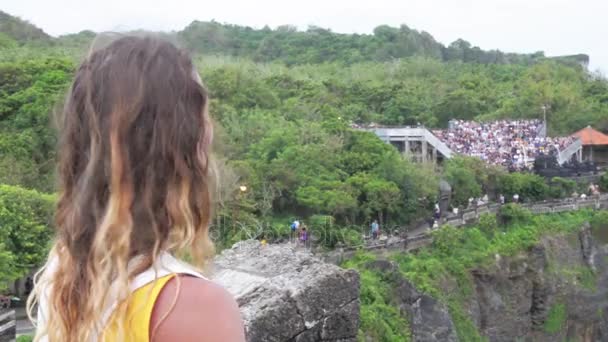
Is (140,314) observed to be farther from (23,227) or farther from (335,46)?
(335,46)

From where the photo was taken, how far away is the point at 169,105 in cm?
174

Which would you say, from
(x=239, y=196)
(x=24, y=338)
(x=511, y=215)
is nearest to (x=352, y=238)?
(x=239, y=196)

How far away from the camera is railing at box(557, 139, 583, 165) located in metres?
34.7

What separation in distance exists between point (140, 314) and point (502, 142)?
34.8 m

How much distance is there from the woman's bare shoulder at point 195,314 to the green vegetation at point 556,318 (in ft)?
81.5

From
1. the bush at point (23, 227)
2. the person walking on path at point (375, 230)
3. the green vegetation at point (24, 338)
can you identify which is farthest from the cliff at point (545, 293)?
the green vegetation at point (24, 338)

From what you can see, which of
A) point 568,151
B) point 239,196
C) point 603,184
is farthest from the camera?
point 568,151

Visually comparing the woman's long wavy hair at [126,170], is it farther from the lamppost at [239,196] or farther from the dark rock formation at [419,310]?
the lamppost at [239,196]

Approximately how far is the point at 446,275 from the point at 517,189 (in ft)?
29.5

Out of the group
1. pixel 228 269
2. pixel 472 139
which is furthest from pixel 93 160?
pixel 472 139

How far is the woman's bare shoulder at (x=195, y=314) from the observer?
1563mm

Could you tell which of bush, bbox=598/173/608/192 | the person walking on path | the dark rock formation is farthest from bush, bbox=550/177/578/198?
the dark rock formation

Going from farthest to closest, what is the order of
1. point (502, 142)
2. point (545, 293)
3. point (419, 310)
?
point (502, 142)
point (545, 293)
point (419, 310)

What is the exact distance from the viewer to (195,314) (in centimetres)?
158
